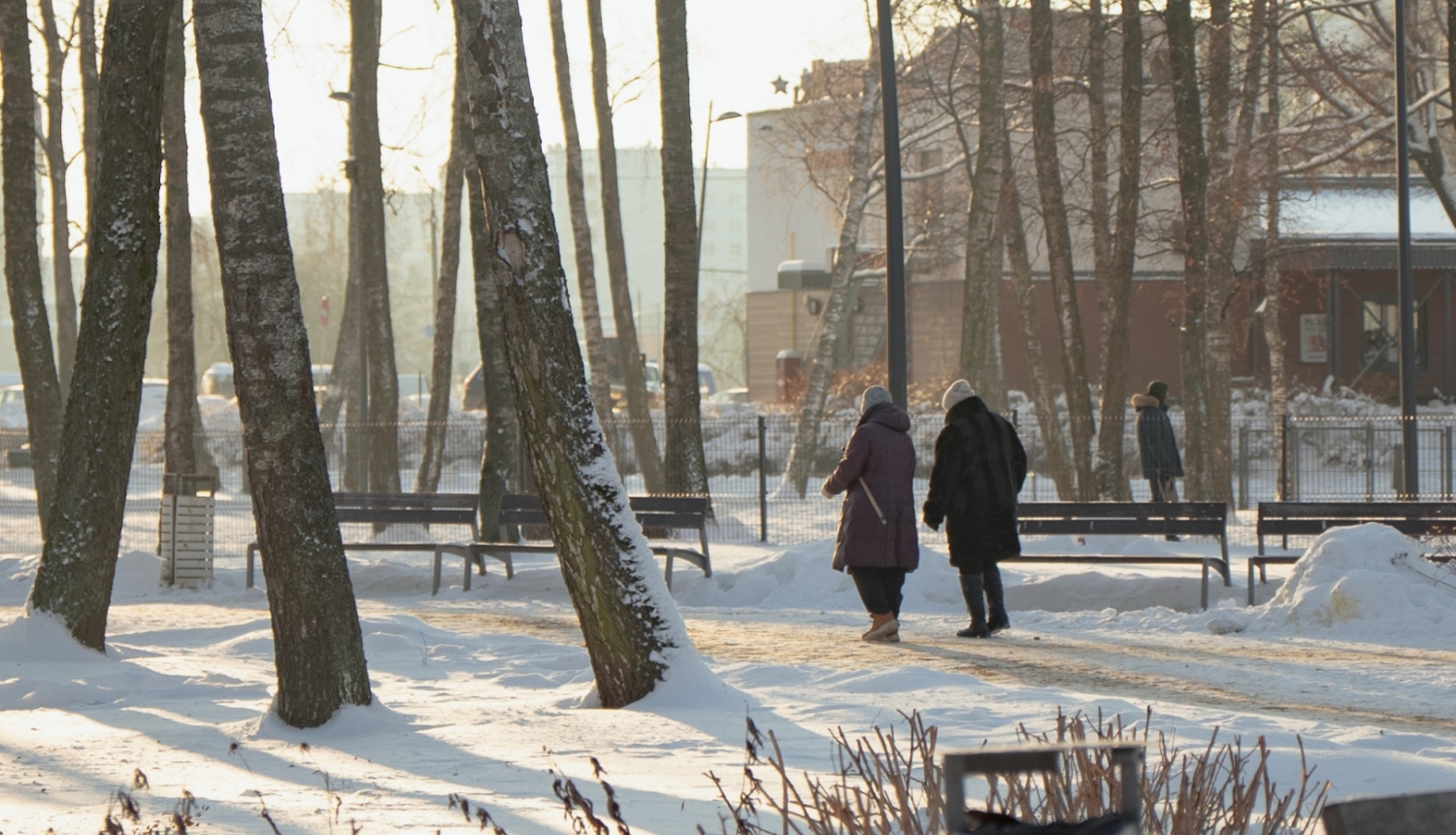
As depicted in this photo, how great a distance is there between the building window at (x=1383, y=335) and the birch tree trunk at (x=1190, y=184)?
72.1 feet

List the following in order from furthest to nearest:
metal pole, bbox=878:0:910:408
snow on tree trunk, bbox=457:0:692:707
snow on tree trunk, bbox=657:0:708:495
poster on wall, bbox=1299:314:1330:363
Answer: poster on wall, bbox=1299:314:1330:363, snow on tree trunk, bbox=657:0:708:495, metal pole, bbox=878:0:910:408, snow on tree trunk, bbox=457:0:692:707

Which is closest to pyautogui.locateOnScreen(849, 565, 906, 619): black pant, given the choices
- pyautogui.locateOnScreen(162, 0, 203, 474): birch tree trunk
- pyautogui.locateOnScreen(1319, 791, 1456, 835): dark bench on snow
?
pyautogui.locateOnScreen(1319, 791, 1456, 835): dark bench on snow

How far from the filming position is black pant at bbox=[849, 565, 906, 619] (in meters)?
11.2

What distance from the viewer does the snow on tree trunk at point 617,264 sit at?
23312 millimetres

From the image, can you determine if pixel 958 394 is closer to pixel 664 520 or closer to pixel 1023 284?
pixel 664 520

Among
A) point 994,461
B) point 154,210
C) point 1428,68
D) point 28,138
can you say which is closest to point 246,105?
point 154,210

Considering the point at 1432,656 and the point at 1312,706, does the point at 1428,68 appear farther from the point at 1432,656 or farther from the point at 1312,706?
the point at 1312,706

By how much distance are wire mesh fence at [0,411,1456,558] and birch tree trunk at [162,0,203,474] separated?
2.80m

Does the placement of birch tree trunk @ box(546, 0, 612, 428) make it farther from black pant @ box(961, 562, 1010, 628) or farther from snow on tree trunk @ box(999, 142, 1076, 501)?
black pant @ box(961, 562, 1010, 628)

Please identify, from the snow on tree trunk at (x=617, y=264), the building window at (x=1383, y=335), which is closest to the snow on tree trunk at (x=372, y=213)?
the snow on tree trunk at (x=617, y=264)

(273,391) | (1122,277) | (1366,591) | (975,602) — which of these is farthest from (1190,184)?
(273,391)

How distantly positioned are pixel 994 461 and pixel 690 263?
7.82 m

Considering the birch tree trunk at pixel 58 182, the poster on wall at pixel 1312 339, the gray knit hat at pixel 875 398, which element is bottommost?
the gray knit hat at pixel 875 398

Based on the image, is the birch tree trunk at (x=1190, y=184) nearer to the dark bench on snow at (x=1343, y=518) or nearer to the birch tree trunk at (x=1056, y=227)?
the birch tree trunk at (x=1056, y=227)
